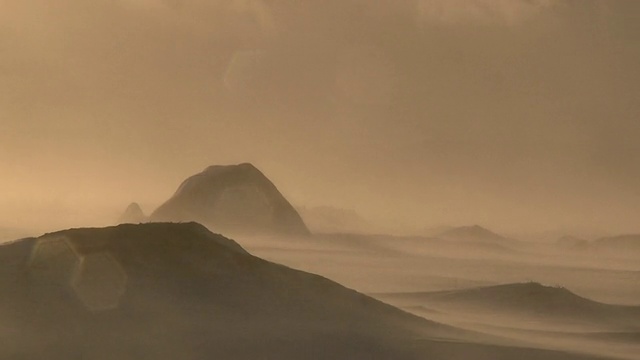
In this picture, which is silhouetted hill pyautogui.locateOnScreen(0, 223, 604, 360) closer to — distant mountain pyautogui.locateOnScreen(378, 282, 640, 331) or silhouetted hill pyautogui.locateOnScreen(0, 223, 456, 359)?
silhouetted hill pyautogui.locateOnScreen(0, 223, 456, 359)

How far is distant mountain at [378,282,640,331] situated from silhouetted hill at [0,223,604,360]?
31.5 meters

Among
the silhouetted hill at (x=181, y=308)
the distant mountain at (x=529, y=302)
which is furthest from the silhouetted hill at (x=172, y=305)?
the distant mountain at (x=529, y=302)

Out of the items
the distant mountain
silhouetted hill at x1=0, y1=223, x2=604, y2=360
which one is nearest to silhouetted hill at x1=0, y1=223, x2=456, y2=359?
silhouetted hill at x1=0, y1=223, x2=604, y2=360

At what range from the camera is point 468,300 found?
11188 cm

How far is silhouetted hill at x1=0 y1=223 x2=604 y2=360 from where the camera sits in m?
54.5

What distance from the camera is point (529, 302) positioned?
10975 centimetres

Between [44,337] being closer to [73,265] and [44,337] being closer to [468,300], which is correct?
[73,265]

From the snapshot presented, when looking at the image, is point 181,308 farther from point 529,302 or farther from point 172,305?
point 529,302

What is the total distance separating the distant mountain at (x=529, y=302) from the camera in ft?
331

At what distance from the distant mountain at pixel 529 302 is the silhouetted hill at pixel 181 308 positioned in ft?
103

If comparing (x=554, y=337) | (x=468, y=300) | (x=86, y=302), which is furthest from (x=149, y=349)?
(x=468, y=300)

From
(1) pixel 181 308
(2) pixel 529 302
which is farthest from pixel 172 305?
(2) pixel 529 302

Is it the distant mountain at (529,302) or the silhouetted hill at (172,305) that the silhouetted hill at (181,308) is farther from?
the distant mountain at (529,302)

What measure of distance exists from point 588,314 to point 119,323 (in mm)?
66124
